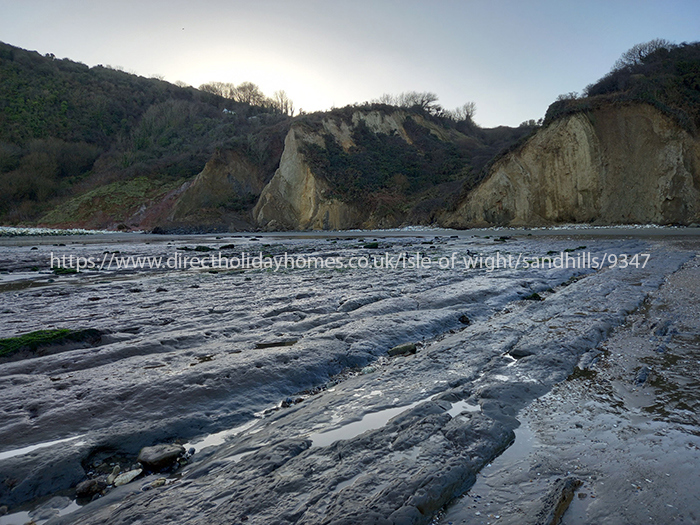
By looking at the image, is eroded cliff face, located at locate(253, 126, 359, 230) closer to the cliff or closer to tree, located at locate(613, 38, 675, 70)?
the cliff

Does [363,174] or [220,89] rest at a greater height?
[220,89]

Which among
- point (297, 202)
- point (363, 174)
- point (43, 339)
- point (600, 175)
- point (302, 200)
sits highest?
point (363, 174)

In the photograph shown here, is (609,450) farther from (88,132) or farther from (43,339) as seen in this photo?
(88,132)

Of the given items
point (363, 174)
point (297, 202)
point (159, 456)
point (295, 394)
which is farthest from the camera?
point (363, 174)

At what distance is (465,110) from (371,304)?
8264 cm

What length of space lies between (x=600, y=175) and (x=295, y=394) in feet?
110

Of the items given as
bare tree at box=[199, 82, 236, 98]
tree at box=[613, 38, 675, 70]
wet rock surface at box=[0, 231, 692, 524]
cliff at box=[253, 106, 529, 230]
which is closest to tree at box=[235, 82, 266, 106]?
bare tree at box=[199, 82, 236, 98]

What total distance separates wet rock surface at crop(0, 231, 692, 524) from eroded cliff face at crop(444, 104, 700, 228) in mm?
27024

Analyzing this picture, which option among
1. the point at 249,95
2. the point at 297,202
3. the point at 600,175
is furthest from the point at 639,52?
the point at 249,95

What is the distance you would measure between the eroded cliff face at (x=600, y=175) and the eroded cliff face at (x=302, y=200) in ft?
47.6

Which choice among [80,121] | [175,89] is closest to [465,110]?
[175,89]

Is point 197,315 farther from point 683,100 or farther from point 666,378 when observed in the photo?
point 683,100

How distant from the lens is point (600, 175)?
29.2 metres

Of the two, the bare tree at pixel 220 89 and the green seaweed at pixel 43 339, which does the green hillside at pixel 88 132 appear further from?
the green seaweed at pixel 43 339
